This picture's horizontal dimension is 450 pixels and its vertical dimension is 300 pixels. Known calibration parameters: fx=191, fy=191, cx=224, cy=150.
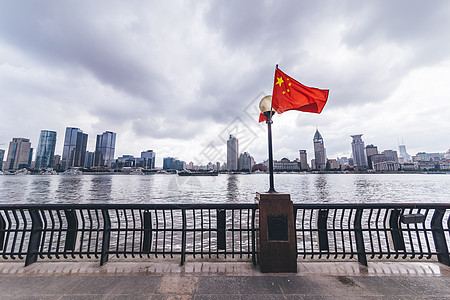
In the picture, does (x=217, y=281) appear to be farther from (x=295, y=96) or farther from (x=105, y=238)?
(x=295, y=96)

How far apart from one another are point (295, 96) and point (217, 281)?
4.61m

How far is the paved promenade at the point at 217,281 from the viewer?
326cm

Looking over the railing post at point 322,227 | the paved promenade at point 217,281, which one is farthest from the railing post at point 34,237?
the railing post at point 322,227

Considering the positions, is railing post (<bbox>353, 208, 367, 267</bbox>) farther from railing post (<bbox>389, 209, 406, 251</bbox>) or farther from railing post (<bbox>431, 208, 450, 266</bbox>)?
railing post (<bbox>431, 208, 450, 266</bbox>)

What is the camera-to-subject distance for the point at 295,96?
198 inches

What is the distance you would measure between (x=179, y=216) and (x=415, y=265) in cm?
1470

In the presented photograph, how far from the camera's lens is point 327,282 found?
3607 mm

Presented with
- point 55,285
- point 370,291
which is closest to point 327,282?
point 370,291

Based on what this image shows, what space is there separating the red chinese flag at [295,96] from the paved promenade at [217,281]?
12.3 feet

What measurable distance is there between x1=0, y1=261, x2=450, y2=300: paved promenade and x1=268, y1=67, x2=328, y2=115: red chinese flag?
148 inches

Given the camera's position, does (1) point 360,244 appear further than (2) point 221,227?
No

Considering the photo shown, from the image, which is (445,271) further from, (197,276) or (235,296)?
(197,276)

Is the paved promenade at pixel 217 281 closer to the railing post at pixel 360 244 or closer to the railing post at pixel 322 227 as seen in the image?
the railing post at pixel 360 244

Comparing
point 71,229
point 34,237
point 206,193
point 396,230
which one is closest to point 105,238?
point 71,229
